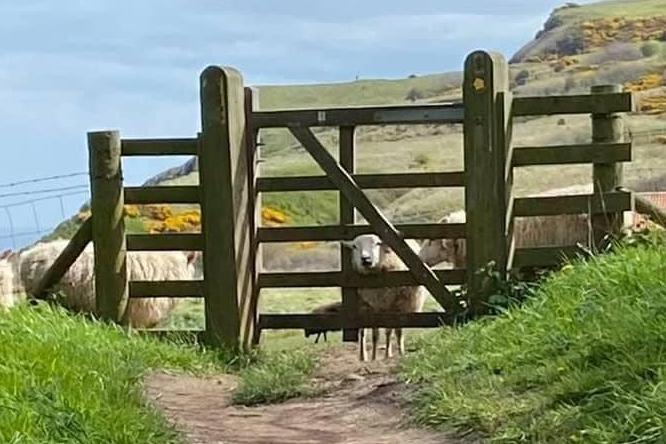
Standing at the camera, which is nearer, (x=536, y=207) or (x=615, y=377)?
(x=615, y=377)

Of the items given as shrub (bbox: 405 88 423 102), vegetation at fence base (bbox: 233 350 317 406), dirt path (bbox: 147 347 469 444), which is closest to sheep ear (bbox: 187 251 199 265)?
vegetation at fence base (bbox: 233 350 317 406)

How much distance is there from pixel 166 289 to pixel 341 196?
165 centimetres

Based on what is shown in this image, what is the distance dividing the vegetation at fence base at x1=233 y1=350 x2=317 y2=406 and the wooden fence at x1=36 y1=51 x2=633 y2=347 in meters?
1.02

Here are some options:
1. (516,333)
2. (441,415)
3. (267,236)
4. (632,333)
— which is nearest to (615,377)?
(632,333)

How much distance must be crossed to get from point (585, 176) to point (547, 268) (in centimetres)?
1145

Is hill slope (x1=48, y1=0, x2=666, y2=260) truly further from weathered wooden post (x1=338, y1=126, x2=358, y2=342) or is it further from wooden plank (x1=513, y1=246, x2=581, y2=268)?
wooden plank (x1=513, y1=246, x2=581, y2=268)

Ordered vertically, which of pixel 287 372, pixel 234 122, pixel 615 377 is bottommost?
pixel 287 372

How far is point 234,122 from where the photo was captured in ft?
34.0

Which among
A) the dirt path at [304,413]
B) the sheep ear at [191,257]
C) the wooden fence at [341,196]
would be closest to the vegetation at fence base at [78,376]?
the dirt path at [304,413]

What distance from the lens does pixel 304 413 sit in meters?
7.74

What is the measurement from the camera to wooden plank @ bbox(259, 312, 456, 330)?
34.3ft

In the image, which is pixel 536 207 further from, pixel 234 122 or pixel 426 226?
pixel 234 122

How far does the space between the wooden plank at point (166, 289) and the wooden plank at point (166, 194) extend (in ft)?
2.24

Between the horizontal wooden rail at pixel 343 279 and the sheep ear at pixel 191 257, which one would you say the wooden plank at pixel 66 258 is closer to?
the horizontal wooden rail at pixel 343 279
